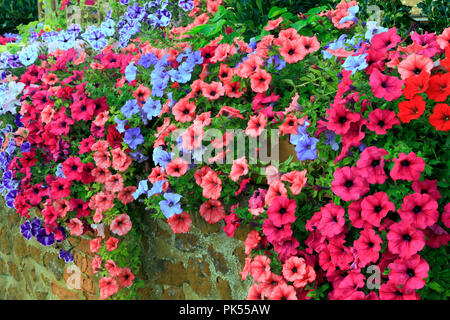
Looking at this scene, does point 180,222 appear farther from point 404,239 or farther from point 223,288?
point 404,239

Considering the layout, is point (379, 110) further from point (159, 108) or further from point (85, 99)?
point (85, 99)

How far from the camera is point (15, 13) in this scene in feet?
20.8

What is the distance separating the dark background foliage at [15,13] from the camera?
20.8ft

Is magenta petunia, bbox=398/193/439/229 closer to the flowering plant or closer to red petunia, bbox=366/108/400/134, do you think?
the flowering plant

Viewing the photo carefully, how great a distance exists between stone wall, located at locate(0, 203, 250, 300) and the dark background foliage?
13.5 ft

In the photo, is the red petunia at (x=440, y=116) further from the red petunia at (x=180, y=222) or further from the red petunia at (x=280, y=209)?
the red petunia at (x=180, y=222)

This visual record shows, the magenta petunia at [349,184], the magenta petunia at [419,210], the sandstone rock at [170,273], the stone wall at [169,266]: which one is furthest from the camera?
the sandstone rock at [170,273]

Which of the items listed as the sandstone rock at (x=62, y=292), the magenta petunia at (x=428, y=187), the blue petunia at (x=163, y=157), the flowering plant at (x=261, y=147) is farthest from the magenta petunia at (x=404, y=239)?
the sandstone rock at (x=62, y=292)

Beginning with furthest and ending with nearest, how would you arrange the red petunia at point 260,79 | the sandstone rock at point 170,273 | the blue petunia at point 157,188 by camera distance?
the sandstone rock at point 170,273
the blue petunia at point 157,188
the red petunia at point 260,79

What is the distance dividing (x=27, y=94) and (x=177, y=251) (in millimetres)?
1381

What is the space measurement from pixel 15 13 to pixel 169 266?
5.43 m

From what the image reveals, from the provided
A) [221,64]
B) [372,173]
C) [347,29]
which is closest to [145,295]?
A: [221,64]

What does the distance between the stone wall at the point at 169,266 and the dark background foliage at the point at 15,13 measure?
4.12 meters

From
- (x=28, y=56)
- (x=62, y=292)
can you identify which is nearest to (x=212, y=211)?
(x=62, y=292)
